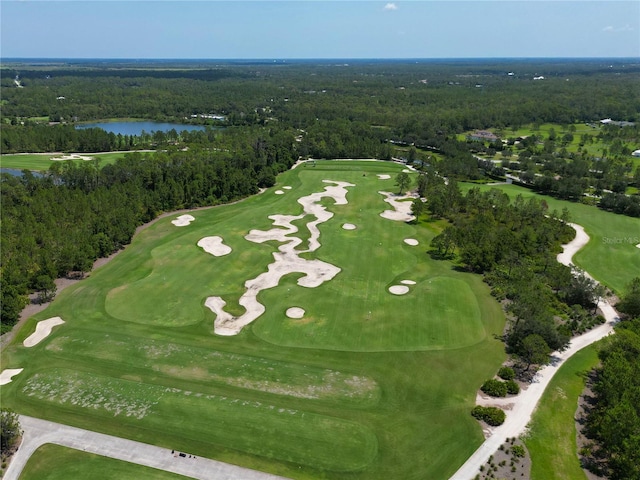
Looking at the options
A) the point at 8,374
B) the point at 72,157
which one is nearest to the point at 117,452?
the point at 8,374

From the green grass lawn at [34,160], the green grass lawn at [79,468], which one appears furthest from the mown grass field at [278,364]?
the green grass lawn at [34,160]

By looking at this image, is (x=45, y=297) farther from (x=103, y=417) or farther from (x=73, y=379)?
(x=103, y=417)

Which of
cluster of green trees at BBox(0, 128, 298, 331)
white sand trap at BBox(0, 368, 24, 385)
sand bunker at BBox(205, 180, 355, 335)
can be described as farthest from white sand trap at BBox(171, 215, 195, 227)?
white sand trap at BBox(0, 368, 24, 385)

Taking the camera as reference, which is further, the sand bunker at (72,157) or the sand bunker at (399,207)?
the sand bunker at (72,157)

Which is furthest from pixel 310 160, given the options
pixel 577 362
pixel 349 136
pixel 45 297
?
pixel 577 362

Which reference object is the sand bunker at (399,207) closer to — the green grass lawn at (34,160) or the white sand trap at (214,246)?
the white sand trap at (214,246)

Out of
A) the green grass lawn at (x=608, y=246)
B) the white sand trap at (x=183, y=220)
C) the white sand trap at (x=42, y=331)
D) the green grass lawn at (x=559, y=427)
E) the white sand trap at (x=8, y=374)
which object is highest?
the white sand trap at (x=42, y=331)

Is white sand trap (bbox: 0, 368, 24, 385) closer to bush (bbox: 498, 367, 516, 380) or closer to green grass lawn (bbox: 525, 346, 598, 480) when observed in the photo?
green grass lawn (bbox: 525, 346, 598, 480)

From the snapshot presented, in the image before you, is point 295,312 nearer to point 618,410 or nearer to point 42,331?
point 42,331
